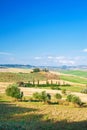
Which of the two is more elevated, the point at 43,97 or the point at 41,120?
the point at 41,120

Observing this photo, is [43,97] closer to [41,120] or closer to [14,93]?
[14,93]

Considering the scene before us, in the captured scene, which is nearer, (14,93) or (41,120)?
(41,120)

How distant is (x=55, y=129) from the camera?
44750mm

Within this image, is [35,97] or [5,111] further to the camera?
[35,97]

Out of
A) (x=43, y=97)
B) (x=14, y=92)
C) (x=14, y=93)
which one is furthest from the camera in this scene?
(x=14, y=92)

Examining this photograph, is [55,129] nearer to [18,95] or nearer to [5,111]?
[5,111]

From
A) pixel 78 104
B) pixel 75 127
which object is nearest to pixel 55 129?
pixel 75 127

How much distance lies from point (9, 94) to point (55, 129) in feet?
210

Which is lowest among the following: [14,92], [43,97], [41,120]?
[43,97]

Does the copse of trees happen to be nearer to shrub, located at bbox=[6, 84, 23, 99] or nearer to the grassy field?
shrub, located at bbox=[6, 84, 23, 99]

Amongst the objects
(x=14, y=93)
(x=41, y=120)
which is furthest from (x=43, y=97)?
(x=41, y=120)

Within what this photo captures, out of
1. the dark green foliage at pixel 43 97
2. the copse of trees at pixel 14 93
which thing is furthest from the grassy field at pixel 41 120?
the copse of trees at pixel 14 93

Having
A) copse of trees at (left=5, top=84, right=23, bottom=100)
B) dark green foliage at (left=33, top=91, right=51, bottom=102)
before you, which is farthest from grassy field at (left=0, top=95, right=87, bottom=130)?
copse of trees at (left=5, top=84, right=23, bottom=100)

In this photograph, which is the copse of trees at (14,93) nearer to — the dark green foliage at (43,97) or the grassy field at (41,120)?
the dark green foliage at (43,97)
